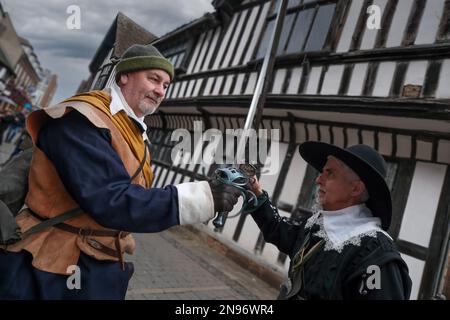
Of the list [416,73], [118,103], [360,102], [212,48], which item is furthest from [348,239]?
[212,48]

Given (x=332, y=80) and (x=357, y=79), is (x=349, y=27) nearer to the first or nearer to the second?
(x=332, y=80)

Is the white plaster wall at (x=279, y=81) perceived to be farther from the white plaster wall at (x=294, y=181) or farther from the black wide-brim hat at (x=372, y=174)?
the black wide-brim hat at (x=372, y=174)

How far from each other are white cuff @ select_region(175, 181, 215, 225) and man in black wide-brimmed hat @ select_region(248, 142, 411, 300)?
3.07 feet

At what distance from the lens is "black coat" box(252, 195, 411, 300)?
176 cm

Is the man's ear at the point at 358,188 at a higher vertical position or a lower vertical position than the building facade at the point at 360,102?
lower

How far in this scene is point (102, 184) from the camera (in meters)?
1.54

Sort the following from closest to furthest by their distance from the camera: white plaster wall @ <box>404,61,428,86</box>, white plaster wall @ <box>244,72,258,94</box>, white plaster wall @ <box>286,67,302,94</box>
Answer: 1. white plaster wall @ <box>404,61,428,86</box>
2. white plaster wall @ <box>286,67,302,94</box>
3. white plaster wall @ <box>244,72,258,94</box>

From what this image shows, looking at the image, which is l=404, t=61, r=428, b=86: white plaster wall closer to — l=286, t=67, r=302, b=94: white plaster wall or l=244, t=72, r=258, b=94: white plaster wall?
l=286, t=67, r=302, b=94: white plaster wall

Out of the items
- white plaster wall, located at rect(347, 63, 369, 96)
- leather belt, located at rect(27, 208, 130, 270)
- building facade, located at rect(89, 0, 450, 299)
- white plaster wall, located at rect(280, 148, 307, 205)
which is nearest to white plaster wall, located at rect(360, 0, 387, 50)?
building facade, located at rect(89, 0, 450, 299)

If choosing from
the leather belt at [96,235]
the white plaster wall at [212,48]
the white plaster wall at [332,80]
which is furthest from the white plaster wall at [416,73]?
the white plaster wall at [212,48]

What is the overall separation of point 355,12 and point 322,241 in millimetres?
7167

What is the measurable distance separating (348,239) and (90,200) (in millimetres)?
1580

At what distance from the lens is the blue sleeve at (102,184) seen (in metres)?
1.53
